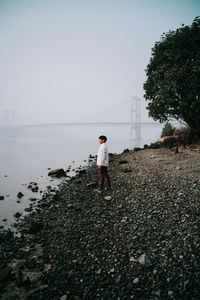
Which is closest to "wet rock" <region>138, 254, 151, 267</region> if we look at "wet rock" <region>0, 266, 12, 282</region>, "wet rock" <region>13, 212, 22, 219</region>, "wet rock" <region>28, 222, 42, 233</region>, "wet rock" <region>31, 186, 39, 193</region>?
"wet rock" <region>0, 266, 12, 282</region>

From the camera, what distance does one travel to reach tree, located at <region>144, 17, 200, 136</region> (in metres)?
12.1

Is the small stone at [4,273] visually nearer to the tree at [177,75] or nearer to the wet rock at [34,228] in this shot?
the wet rock at [34,228]

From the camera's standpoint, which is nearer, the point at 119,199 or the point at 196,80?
the point at 119,199

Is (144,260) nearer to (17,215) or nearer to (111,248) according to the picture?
(111,248)

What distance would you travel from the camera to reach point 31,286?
153 inches

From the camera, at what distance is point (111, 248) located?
472 centimetres

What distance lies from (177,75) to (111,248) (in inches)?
431

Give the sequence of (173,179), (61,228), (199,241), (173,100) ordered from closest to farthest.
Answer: (199,241)
(61,228)
(173,179)
(173,100)

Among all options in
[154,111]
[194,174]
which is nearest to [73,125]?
[154,111]

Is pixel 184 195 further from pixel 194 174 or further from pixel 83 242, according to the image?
pixel 83 242

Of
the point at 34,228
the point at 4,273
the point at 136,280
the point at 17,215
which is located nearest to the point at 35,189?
the point at 17,215

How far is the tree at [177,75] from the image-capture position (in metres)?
12.1

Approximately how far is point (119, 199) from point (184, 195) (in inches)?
86.6

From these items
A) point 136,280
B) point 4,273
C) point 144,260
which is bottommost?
point 4,273
